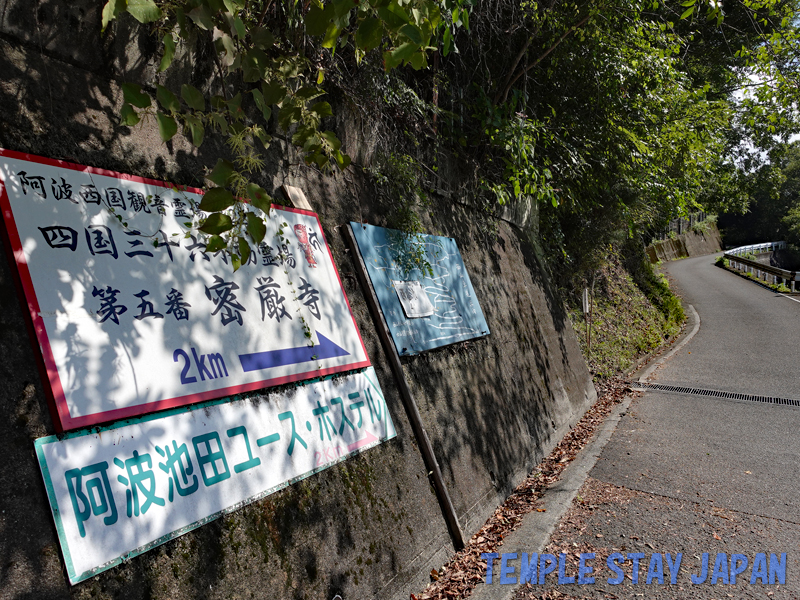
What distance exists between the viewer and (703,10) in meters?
11.5

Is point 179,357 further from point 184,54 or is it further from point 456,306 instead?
point 456,306

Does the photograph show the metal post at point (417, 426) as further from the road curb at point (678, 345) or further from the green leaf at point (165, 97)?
the road curb at point (678, 345)

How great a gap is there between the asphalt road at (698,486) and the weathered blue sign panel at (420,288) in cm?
192

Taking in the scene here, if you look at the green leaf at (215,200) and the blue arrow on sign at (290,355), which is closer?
the green leaf at (215,200)

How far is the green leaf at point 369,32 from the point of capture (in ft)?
7.17

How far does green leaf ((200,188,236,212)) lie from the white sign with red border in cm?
61

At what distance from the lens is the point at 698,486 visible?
5078mm

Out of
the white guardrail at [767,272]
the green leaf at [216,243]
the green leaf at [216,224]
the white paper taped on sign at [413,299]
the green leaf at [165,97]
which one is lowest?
the white guardrail at [767,272]

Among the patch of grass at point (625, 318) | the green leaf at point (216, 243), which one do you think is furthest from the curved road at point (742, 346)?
the green leaf at point (216, 243)

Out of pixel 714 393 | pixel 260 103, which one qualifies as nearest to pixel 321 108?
pixel 260 103

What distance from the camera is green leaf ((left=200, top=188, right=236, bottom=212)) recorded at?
210 cm

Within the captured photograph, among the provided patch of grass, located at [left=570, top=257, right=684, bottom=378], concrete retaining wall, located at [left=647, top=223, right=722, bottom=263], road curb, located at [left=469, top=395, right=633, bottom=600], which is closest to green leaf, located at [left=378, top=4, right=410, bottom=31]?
road curb, located at [left=469, top=395, right=633, bottom=600]

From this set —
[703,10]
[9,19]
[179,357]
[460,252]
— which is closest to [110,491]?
[179,357]

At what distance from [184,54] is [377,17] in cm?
146
